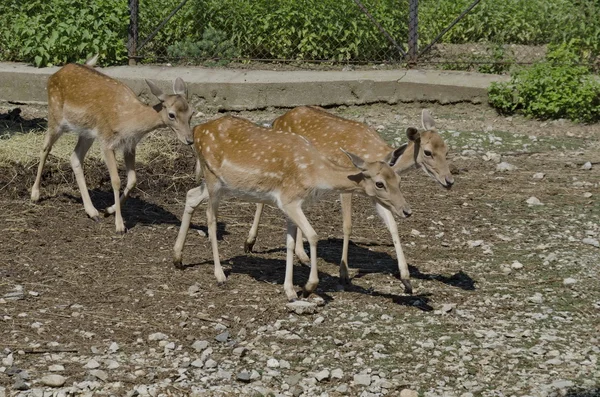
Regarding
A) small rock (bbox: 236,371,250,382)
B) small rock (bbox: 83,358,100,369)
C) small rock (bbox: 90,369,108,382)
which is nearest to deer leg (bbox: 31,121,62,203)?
small rock (bbox: 83,358,100,369)

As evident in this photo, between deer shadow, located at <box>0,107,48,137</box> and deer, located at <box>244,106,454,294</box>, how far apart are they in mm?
4459

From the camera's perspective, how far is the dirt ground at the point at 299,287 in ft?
22.7

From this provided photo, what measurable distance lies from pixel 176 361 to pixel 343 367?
42.3 inches

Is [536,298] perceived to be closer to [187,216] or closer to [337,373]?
[337,373]

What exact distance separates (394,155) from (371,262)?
1200 mm

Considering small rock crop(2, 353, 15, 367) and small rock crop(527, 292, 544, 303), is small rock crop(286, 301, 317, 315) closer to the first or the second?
small rock crop(527, 292, 544, 303)

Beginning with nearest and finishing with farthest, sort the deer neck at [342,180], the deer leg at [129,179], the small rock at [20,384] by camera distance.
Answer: the small rock at [20,384], the deer neck at [342,180], the deer leg at [129,179]

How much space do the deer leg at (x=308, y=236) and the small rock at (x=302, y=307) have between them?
168 millimetres

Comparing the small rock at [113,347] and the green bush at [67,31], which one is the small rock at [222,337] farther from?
the green bush at [67,31]

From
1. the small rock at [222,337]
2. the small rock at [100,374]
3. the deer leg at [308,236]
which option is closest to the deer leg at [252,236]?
the deer leg at [308,236]

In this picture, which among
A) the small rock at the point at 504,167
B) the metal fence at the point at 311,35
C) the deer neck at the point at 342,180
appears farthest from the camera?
the metal fence at the point at 311,35

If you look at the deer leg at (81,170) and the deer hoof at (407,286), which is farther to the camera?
the deer leg at (81,170)

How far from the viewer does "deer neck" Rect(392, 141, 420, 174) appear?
898 cm

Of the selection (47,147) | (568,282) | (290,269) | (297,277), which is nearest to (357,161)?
(290,269)
